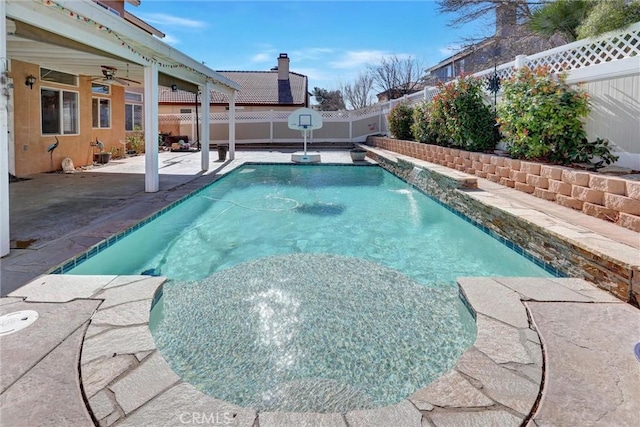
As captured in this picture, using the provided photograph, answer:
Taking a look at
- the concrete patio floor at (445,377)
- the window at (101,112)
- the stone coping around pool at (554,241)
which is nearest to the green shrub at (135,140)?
the window at (101,112)

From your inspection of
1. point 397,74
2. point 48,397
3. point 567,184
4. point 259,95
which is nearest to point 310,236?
point 567,184

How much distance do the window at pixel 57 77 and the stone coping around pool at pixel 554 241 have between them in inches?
403

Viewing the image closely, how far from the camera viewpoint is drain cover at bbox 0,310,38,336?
2.61 meters

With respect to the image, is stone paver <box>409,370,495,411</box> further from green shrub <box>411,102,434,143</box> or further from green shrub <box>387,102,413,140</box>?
green shrub <box>387,102,413,140</box>

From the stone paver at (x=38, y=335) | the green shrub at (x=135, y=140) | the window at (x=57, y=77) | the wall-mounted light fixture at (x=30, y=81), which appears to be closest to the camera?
the stone paver at (x=38, y=335)

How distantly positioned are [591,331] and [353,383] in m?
1.60

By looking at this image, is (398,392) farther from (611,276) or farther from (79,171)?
(79,171)

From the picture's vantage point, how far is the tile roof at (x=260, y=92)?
2650cm

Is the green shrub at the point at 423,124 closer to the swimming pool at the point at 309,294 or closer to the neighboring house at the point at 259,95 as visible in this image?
the swimming pool at the point at 309,294

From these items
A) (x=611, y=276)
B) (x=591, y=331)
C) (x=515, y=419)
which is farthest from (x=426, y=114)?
(x=515, y=419)

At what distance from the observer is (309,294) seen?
3.86 metres

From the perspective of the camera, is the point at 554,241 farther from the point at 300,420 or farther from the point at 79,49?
the point at 79,49

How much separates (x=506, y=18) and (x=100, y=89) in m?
14.8

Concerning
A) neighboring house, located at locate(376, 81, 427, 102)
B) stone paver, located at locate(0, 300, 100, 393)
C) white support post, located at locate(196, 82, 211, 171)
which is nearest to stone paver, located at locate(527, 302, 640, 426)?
stone paver, located at locate(0, 300, 100, 393)
